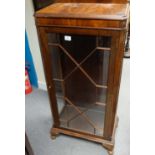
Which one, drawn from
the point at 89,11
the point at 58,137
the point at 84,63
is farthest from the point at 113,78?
the point at 58,137

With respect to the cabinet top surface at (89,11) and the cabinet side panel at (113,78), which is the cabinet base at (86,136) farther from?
the cabinet top surface at (89,11)

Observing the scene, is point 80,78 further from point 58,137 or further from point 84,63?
point 58,137

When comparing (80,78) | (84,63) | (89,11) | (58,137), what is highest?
(89,11)

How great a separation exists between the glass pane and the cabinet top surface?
13 centimetres

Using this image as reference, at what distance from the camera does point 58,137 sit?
1524 millimetres

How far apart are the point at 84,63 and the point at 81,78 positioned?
14 centimetres

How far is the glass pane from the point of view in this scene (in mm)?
1037

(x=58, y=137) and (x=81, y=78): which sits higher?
(x=81, y=78)

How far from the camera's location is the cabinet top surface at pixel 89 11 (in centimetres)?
87

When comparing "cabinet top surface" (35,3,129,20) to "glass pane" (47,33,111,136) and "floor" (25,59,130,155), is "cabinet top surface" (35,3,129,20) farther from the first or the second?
"floor" (25,59,130,155)
